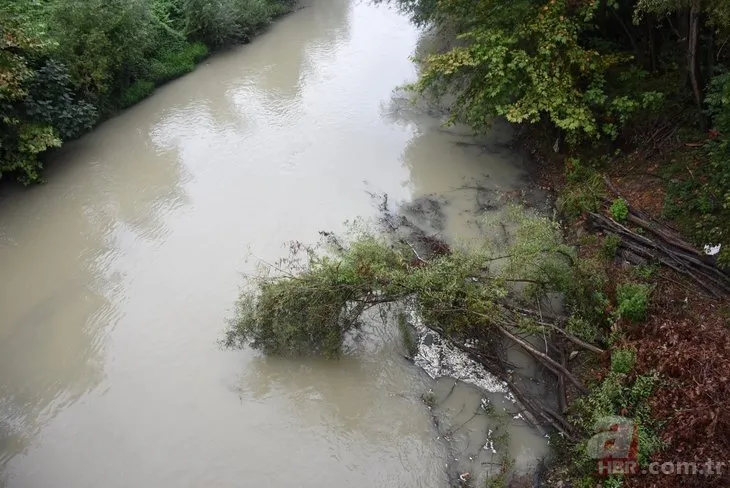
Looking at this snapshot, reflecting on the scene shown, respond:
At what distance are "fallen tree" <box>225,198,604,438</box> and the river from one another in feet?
2.87

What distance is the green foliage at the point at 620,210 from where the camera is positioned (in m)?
Result: 10.8

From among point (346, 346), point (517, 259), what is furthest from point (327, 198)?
point (517, 259)

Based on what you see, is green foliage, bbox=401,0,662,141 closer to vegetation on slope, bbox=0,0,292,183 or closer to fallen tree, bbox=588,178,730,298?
fallen tree, bbox=588,178,730,298

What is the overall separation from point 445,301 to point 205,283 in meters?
5.68

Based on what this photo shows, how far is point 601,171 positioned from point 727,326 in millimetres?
5373

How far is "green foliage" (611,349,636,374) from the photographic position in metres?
7.71

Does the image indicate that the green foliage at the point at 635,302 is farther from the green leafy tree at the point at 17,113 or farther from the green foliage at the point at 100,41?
the green foliage at the point at 100,41

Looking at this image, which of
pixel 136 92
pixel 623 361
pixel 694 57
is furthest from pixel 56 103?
pixel 694 57

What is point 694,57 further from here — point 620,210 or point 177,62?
point 177,62

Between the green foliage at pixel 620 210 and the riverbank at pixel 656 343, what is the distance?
0.8 inches

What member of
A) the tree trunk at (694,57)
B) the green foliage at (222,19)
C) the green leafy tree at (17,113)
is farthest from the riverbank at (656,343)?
the green foliage at (222,19)

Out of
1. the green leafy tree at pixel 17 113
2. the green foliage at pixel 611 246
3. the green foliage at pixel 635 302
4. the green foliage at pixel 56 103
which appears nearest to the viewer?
the green foliage at pixel 635 302

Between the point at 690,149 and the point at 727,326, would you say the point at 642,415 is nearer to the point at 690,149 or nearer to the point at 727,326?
the point at 727,326

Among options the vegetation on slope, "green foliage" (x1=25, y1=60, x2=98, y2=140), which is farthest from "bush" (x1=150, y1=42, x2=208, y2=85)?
"green foliage" (x1=25, y1=60, x2=98, y2=140)
